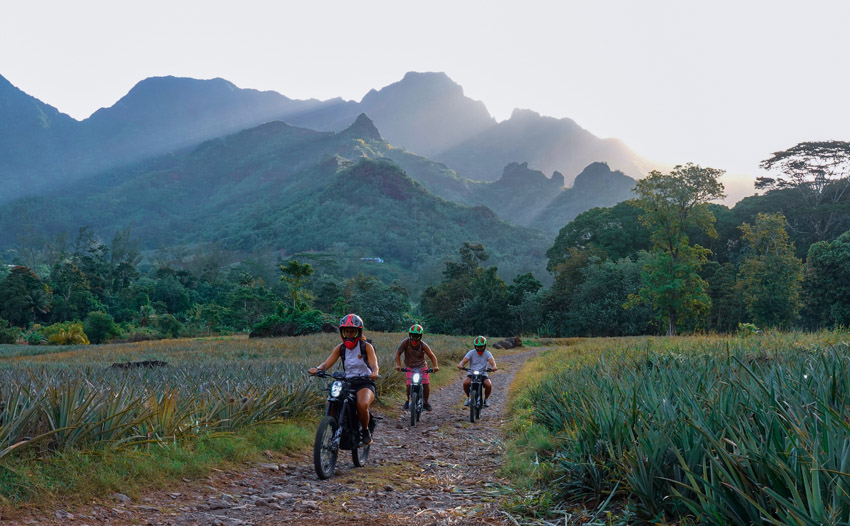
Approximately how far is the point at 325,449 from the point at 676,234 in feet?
124

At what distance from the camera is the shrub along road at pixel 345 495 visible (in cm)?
448

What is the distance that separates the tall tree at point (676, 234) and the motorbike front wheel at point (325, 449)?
111 feet

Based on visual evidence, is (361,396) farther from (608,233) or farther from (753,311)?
(608,233)

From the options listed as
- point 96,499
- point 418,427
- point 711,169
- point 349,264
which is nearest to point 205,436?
point 96,499

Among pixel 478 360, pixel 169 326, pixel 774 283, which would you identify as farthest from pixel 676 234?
pixel 169 326

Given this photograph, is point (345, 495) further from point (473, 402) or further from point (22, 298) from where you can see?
point (22, 298)

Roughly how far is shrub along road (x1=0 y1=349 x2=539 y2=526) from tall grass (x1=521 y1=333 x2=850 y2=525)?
1.07 meters

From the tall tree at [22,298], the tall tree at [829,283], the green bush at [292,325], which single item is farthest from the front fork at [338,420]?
the tall tree at [22,298]

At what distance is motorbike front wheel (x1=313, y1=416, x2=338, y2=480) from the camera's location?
5762 millimetres

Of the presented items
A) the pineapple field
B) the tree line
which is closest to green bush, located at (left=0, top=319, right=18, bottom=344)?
the tree line

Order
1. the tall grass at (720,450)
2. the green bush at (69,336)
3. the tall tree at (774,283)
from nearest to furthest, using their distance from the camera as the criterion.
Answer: the tall grass at (720,450) → the tall tree at (774,283) → the green bush at (69,336)

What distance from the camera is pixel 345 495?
5316 millimetres

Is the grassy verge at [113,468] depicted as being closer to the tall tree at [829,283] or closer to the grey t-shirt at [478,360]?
the grey t-shirt at [478,360]

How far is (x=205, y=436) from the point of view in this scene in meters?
6.53
